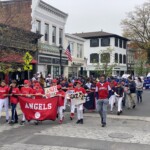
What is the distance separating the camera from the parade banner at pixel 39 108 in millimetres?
12797

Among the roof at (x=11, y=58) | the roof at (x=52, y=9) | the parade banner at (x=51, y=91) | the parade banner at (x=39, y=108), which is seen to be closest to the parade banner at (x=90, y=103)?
the parade banner at (x=51, y=91)

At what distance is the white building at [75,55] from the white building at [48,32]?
264 cm

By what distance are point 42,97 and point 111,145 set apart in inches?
192

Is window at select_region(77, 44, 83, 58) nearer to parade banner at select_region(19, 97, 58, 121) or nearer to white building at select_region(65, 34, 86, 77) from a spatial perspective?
white building at select_region(65, 34, 86, 77)

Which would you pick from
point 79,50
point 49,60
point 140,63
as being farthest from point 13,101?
point 140,63

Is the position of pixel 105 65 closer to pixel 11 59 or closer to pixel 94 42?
pixel 94 42

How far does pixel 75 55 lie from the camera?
140 ft

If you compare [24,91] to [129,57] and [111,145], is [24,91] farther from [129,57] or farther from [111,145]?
[129,57]

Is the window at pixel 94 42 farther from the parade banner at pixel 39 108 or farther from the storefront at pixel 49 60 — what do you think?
the parade banner at pixel 39 108

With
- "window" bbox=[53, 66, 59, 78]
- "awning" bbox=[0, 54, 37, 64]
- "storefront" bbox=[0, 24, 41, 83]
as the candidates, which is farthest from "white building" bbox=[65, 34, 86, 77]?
"awning" bbox=[0, 54, 37, 64]

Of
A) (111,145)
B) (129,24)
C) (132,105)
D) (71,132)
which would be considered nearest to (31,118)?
(71,132)

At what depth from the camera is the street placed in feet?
29.6

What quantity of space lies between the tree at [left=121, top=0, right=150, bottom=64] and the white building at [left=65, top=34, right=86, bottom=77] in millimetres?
21414

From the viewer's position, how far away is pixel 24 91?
1319 cm
